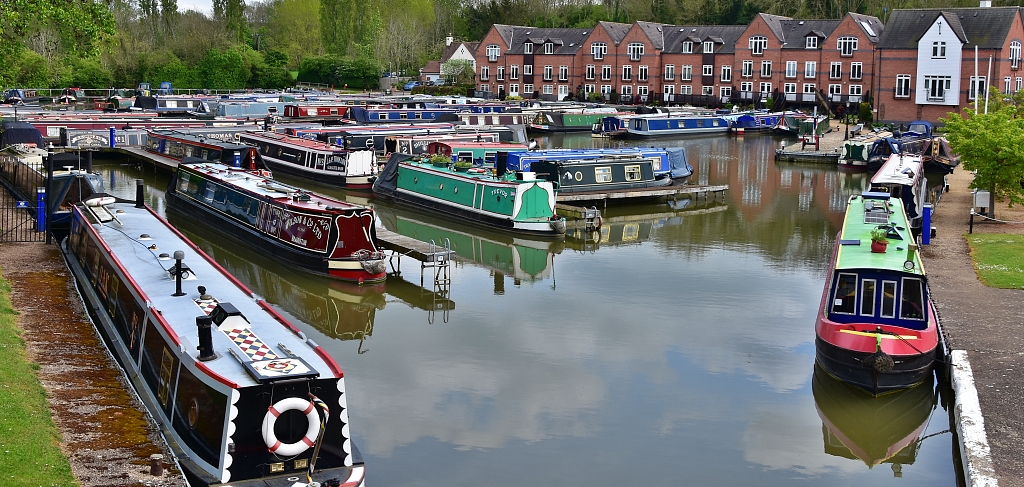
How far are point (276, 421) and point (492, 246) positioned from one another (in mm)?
20765

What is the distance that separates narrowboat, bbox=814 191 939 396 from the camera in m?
18.5

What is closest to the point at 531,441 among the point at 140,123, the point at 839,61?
the point at 140,123

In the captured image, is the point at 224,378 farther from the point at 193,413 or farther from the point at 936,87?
the point at 936,87

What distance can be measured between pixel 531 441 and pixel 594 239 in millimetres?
17756

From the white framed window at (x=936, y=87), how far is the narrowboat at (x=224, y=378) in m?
61.0

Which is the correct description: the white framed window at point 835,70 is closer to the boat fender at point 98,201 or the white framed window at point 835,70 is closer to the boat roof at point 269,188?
the boat roof at point 269,188

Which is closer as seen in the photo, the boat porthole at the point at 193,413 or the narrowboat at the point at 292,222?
the boat porthole at the point at 193,413

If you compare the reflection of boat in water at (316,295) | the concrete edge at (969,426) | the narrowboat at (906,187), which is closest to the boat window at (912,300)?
the concrete edge at (969,426)

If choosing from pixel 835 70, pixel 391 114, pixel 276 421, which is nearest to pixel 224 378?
pixel 276 421

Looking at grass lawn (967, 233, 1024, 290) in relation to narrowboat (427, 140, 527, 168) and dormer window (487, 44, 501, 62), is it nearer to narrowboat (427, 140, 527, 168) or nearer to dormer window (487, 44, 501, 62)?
narrowboat (427, 140, 527, 168)

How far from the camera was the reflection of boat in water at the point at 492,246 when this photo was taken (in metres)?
30.2

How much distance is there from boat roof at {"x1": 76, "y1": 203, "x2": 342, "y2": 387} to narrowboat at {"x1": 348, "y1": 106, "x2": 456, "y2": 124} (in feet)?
148

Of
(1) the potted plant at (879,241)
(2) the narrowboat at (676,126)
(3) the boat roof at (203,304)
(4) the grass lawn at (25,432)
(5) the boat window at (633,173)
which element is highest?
(2) the narrowboat at (676,126)

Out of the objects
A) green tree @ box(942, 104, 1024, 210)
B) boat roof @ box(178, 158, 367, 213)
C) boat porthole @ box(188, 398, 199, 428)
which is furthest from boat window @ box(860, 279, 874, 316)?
green tree @ box(942, 104, 1024, 210)
